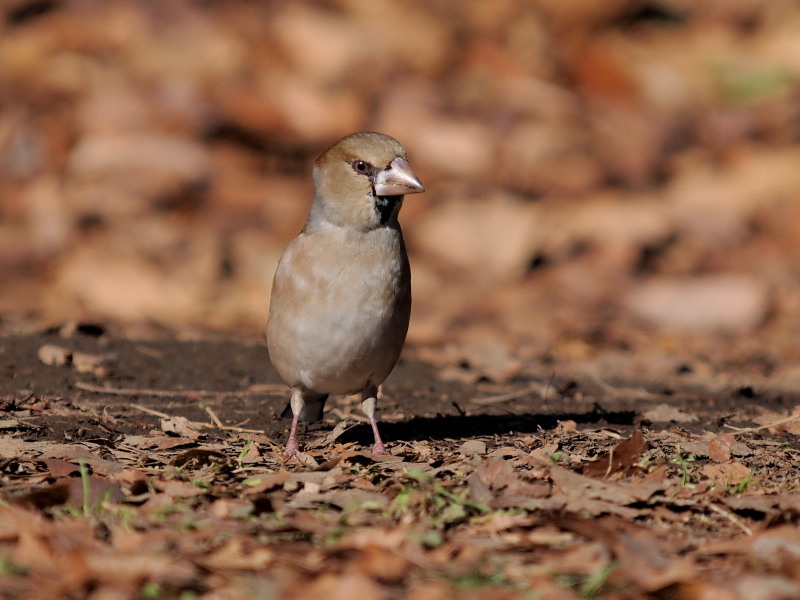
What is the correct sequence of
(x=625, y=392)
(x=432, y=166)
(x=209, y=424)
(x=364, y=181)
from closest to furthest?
1. (x=364, y=181)
2. (x=209, y=424)
3. (x=625, y=392)
4. (x=432, y=166)

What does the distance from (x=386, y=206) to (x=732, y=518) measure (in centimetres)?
203

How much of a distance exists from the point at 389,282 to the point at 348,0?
24.7 ft

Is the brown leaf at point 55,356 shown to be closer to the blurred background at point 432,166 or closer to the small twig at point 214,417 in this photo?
the small twig at point 214,417

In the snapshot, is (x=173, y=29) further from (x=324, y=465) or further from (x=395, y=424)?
(x=324, y=465)

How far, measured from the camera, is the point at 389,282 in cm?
475

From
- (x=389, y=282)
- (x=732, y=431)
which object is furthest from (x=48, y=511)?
(x=732, y=431)

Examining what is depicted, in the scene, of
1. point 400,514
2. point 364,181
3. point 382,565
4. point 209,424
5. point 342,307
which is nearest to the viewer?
point 382,565

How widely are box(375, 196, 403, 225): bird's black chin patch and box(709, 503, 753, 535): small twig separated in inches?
75.8

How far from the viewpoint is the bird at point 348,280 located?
185 inches

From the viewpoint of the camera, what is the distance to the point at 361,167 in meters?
4.81

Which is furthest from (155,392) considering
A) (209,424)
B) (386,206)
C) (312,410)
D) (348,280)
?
(386,206)

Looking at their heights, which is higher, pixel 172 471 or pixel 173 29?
pixel 173 29

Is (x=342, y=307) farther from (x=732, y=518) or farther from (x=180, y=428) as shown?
(x=732, y=518)

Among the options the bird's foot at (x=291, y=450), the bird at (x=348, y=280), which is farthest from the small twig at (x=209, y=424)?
the bird's foot at (x=291, y=450)
